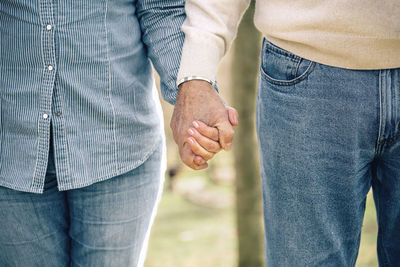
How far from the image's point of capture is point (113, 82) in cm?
172

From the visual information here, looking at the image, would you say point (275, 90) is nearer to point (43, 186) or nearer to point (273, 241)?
point (273, 241)

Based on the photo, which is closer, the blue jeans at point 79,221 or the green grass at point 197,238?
the blue jeans at point 79,221

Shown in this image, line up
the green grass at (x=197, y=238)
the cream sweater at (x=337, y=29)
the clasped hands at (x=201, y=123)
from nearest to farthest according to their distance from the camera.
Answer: the cream sweater at (x=337, y=29) → the clasped hands at (x=201, y=123) → the green grass at (x=197, y=238)

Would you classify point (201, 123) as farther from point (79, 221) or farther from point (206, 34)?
point (79, 221)

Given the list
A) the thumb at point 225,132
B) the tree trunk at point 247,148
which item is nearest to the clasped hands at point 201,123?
the thumb at point 225,132

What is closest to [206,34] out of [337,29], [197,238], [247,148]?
[337,29]

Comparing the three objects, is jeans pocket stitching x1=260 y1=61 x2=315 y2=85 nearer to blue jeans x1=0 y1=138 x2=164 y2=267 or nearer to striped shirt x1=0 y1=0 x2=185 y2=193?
striped shirt x1=0 y1=0 x2=185 y2=193

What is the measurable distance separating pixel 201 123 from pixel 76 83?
443 mm

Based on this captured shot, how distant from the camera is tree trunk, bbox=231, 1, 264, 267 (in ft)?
10.9

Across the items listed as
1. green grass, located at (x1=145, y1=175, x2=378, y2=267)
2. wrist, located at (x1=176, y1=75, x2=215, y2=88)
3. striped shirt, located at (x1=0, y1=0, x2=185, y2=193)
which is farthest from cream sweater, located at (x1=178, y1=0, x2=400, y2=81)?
green grass, located at (x1=145, y1=175, x2=378, y2=267)

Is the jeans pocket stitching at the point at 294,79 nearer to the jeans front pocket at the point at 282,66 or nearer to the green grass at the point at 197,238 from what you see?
the jeans front pocket at the point at 282,66

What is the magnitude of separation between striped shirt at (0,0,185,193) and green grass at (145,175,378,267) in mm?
2943

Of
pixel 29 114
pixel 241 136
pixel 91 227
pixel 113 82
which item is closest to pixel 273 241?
pixel 91 227

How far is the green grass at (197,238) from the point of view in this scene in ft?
14.8
